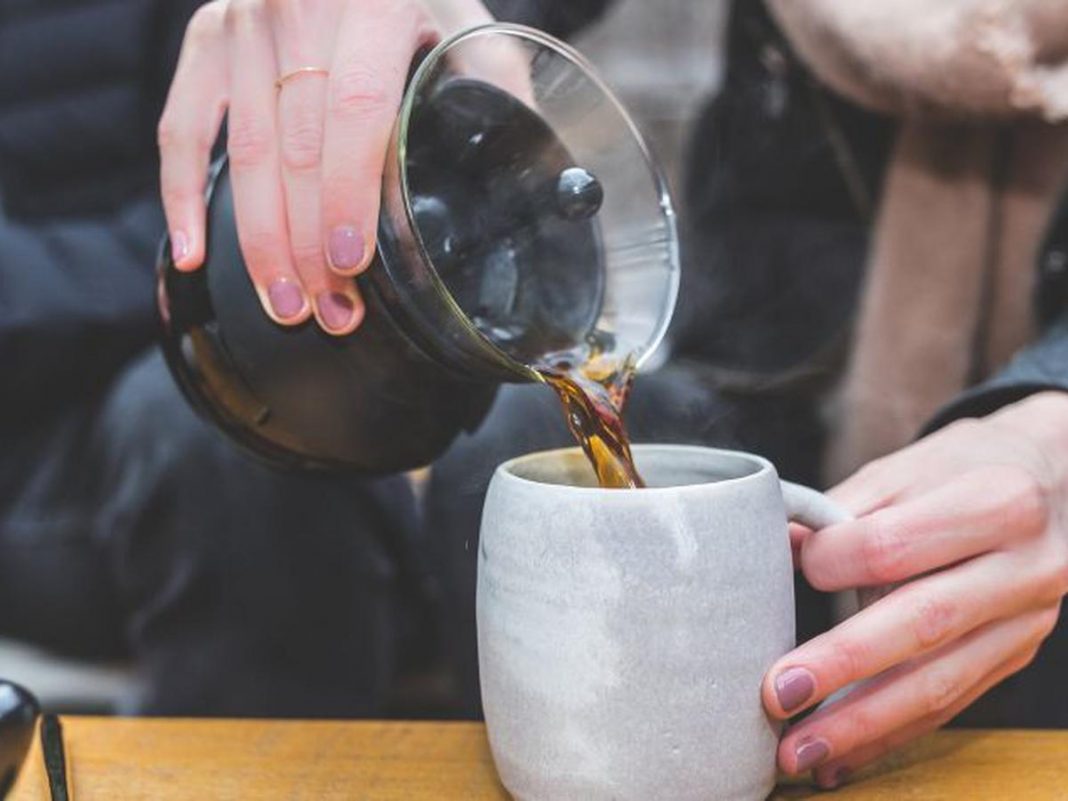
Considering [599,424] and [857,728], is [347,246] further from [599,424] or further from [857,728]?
[857,728]

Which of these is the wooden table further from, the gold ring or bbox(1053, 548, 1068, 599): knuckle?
the gold ring

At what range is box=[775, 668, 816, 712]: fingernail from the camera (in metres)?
0.56

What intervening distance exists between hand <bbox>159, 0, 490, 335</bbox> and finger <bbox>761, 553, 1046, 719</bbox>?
24cm

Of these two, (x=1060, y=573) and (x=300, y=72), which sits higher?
(x=300, y=72)

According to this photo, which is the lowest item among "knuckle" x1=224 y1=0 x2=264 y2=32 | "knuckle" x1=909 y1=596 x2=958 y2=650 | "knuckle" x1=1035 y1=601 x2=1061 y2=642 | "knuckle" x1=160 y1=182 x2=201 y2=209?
"knuckle" x1=1035 y1=601 x2=1061 y2=642

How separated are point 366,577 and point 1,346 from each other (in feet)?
1.29

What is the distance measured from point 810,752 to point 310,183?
0.33m

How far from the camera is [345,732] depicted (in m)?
0.72

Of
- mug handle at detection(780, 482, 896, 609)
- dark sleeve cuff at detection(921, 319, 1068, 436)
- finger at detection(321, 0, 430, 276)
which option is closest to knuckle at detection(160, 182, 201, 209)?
finger at detection(321, 0, 430, 276)

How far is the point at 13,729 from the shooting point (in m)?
0.64

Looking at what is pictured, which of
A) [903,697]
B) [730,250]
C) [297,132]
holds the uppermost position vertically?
[297,132]

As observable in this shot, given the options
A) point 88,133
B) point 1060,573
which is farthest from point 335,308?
point 88,133

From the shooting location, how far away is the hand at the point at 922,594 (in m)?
0.58

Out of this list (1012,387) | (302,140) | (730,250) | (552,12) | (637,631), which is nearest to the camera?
(637,631)
